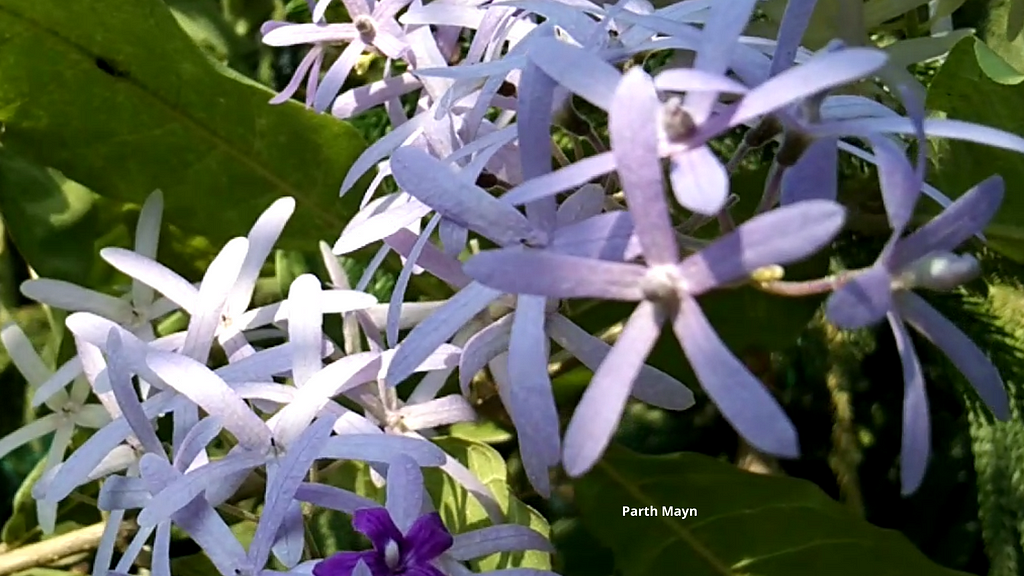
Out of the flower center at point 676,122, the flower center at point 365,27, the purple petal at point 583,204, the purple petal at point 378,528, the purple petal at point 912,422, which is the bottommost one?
the purple petal at point 378,528

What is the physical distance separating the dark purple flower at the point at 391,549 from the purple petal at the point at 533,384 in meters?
0.07

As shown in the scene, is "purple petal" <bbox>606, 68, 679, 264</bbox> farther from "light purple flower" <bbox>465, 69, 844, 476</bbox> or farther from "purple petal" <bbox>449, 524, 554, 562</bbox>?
"purple petal" <bbox>449, 524, 554, 562</bbox>

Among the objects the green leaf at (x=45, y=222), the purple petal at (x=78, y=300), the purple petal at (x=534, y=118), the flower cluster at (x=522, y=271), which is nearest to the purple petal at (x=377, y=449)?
the flower cluster at (x=522, y=271)

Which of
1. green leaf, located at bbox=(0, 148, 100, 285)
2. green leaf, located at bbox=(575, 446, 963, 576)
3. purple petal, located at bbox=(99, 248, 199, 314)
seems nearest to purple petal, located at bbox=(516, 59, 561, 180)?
purple petal, located at bbox=(99, 248, 199, 314)

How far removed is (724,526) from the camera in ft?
1.87

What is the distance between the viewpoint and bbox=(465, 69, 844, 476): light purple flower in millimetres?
233

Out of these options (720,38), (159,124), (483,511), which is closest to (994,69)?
(720,38)

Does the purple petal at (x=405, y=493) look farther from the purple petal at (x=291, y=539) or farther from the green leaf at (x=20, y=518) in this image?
the green leaf at (x=20, y=518)

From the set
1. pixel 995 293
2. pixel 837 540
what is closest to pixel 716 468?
pixel 837 540

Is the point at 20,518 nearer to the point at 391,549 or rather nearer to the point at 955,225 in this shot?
the point at 391,549

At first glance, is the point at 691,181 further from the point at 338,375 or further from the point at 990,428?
the point at 990,428

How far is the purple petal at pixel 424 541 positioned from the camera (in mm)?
331

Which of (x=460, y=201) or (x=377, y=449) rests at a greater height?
(x=460, y=201)

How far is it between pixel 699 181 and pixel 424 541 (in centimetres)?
15
